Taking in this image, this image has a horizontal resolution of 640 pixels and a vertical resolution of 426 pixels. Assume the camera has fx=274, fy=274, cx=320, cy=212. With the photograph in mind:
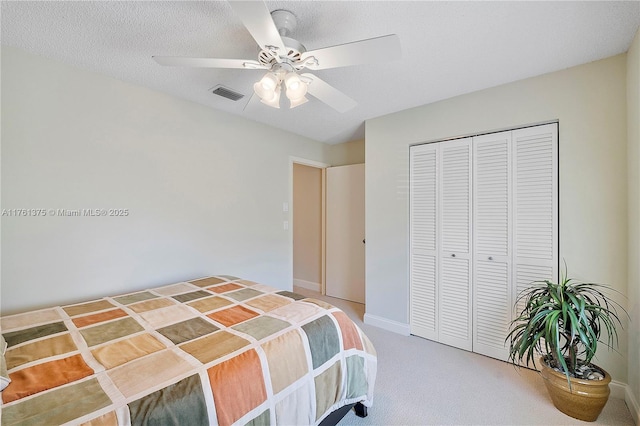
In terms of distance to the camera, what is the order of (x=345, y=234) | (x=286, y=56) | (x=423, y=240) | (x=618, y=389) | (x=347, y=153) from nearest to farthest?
(x=286, y=56), (x=618, y=389), (x=423, y=240), (x=345, y=234), (x=347, y=153)

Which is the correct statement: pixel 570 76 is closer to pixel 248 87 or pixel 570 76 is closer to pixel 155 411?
pixel 248 87

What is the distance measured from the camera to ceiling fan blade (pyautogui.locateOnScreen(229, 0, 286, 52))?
41.4 inches

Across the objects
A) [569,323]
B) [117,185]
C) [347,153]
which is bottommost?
[569,323]

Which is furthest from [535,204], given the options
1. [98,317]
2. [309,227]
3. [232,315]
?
[98,317]

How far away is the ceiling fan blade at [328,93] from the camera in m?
1.57

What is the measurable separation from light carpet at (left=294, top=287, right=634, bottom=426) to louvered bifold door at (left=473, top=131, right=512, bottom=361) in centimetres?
26

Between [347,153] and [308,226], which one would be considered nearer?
[347,153]

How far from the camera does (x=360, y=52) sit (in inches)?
50.1

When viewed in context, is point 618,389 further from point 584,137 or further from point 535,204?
point 584,137

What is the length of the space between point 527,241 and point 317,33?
7.21ft

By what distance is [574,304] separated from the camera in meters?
1.65

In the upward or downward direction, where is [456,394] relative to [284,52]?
downward

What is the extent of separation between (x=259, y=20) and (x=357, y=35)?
727 millimetres

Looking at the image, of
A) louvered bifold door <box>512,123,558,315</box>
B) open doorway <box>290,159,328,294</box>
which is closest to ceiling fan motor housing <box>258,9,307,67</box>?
louvered bifold door <box>512,123,558,315</box>
